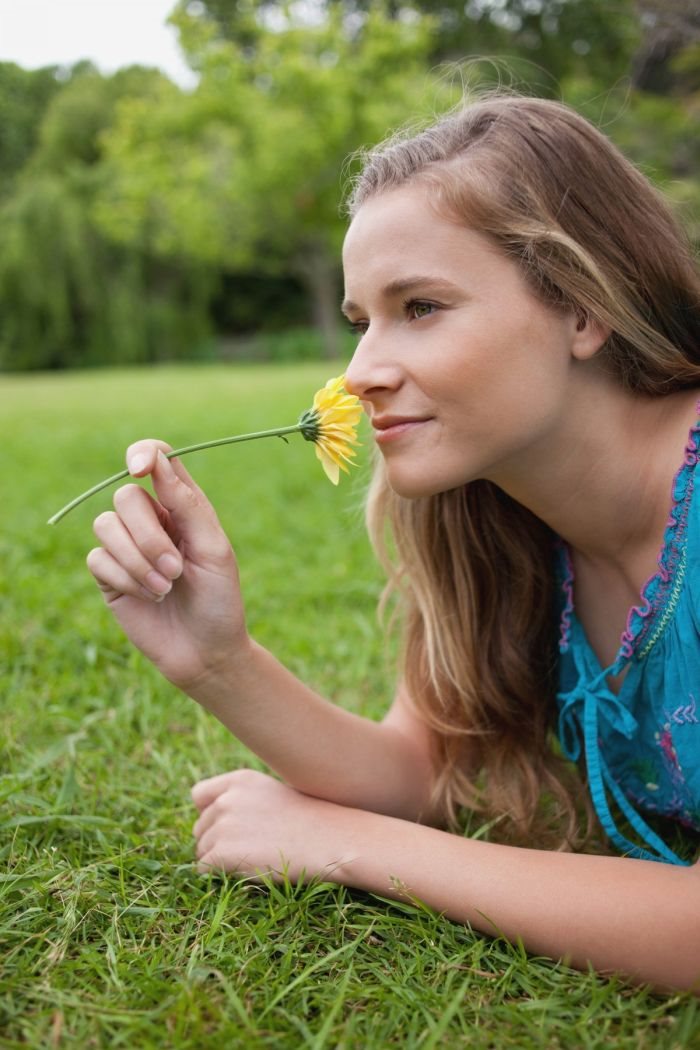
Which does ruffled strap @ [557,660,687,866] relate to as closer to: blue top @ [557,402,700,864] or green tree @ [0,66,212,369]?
blue top @ [557,402,700,864]

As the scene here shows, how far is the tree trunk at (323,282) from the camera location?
83.6 feet

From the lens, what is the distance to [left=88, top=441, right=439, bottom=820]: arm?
1276 mm

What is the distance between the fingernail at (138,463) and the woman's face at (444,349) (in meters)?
0.35

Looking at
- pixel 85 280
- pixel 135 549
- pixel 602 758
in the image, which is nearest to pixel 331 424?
pixel 135 549

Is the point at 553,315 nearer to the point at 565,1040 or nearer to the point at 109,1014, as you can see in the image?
the point at 565,1040

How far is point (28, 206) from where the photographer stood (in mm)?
12961

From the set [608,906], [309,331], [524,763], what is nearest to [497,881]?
[608,906]

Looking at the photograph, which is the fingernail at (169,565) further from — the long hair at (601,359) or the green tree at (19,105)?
the green tree at (19,105)

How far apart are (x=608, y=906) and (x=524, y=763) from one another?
20.0 inches

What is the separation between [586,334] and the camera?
147 centimetres

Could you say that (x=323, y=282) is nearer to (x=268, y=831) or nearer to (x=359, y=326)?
(x=359, y=326)

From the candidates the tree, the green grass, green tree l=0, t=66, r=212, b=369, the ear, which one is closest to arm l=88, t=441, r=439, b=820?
the green grass

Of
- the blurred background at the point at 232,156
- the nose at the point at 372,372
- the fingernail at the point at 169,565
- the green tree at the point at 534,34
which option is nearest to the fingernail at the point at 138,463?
the fingernail at the point at 169,565

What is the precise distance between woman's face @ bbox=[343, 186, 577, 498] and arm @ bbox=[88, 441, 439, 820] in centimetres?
32
